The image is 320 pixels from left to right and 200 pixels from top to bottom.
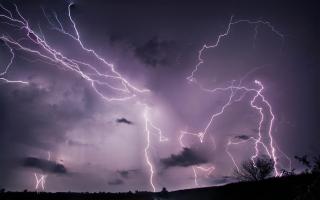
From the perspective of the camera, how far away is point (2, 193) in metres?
20.0

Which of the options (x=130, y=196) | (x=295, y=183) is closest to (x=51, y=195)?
(x=130, y=196)

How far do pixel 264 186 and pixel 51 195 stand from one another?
1268 centimetres

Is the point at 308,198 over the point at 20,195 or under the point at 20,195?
under

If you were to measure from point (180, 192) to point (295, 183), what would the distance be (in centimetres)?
951

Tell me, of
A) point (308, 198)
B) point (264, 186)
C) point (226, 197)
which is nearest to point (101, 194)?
point (226, 197)

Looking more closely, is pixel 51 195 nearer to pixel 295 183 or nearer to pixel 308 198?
pixel 295 183

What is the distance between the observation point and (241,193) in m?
14.6

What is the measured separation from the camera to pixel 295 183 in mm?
11836

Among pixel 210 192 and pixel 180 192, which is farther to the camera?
pixel 180 192

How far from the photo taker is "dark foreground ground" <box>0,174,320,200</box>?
10923 millimetres

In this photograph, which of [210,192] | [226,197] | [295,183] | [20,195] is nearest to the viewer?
[295,183]

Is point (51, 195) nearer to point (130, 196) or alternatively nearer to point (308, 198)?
point (130, 196)

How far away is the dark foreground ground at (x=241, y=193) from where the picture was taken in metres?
10.9

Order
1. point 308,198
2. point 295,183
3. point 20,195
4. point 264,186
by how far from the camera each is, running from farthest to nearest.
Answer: point 20,195 → point 264,186 → point 295,183 → point 308,198
